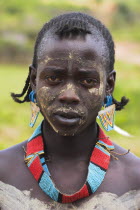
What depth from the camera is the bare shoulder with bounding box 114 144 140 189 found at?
11.1 feet

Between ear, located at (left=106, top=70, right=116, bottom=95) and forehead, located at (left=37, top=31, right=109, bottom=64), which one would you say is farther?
ear, located at (left=106, top=70, right=116, bottom=95)

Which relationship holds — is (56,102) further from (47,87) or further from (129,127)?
(129,127)

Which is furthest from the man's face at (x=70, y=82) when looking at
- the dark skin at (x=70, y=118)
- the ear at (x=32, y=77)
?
the ear at (x=32, y=77)

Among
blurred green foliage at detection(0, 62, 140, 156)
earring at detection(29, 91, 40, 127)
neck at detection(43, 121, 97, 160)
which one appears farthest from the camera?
blurred green foliage at detection(0, 62, 140, 156)

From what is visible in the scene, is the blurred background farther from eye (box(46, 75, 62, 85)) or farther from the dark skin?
eye (box(46, 75, 62, 85))

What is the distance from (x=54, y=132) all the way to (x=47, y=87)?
0.31m

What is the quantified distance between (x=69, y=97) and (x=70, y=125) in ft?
0.52

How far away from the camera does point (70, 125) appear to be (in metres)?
3.11

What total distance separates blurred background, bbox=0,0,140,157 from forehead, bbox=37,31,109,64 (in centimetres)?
385

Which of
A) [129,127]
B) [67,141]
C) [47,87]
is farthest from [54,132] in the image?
[129,127]

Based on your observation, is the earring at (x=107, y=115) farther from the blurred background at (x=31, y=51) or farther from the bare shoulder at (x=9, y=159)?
the blurred background at (x=31, y=51)

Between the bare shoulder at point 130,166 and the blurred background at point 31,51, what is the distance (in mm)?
3513

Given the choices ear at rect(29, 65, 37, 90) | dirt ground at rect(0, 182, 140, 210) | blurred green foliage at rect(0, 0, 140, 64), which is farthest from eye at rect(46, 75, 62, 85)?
blurred green foliage at rect(0, 0, 140, 64)

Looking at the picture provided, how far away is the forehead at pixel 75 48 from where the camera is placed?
3.13 meters
